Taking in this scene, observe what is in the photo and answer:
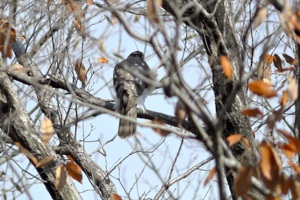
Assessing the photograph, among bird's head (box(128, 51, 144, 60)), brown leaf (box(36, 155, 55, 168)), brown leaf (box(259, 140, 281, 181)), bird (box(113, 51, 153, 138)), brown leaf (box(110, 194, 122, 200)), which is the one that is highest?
bird's head (box(128, 51, 144, 60))

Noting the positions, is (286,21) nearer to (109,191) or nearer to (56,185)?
(56,185)

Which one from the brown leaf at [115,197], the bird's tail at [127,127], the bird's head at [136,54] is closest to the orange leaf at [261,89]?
the brown leaf at [115,197]

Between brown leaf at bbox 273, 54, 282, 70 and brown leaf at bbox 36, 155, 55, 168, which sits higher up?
brown leaf at bbox 36, 155, 55, 168

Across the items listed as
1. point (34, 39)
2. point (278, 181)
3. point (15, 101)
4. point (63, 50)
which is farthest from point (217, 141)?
point (34, 39)

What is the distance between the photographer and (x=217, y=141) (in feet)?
11.3

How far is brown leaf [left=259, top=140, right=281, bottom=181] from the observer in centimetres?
366

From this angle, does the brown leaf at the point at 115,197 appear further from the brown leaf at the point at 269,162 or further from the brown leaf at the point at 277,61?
the brown leaf at the point at 269,162

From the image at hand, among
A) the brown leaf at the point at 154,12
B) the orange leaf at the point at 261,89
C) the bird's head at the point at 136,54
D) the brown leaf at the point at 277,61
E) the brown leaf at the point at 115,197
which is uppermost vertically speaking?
the bird's head at the point at 136,54

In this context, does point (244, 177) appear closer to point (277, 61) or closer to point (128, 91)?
point (277, 61)

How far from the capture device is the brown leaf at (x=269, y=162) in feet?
12.0

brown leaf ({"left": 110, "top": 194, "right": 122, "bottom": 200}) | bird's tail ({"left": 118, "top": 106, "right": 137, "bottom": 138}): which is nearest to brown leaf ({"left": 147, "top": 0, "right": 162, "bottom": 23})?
brown leaf ({"left": 110, "top": 194, "right": 122, "bottom": 200})

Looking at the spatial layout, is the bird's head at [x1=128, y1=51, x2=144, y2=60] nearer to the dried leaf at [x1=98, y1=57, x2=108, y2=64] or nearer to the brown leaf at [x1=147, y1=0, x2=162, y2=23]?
the dried leaf at [x1=98, y1=57, x2=108, y2=64]

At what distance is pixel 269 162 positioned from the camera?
367 centimetres

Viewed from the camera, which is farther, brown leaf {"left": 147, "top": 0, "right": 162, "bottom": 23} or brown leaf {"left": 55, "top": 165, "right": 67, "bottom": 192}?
brown leaf {"left": 55, "top": 165, "right": 67, "bottom": 192}
